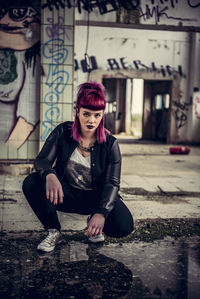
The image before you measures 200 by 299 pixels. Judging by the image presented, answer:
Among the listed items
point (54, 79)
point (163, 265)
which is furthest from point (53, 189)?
point (54, 79)

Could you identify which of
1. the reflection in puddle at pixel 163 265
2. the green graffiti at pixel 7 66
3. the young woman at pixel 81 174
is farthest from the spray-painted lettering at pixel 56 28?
the reflection in puddle at pixel 163 265

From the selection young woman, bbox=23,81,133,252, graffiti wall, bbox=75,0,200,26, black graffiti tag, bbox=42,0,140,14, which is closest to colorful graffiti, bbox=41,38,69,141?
black graffiti tag, bbox=42,0,140,14

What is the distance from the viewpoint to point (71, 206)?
2814mm

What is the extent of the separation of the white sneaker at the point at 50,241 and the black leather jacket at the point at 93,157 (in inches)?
17.9

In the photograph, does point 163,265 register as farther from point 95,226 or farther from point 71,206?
point 71,206

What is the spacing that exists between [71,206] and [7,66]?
3.67 m

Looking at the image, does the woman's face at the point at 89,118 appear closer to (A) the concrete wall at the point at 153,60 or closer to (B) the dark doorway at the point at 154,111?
(A) the concrete wall at the point at 153,60

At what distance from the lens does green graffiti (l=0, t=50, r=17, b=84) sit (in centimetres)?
572

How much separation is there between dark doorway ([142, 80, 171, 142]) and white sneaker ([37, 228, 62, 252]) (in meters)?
11.8

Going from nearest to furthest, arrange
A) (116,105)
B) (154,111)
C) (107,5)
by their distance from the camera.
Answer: (107,5) < (154,111) < (116,105)

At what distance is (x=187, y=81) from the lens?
12.4 m

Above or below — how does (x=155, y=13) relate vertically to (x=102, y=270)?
above

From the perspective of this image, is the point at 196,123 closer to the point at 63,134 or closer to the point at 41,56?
the point at 41,56

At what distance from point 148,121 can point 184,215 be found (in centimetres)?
1139
